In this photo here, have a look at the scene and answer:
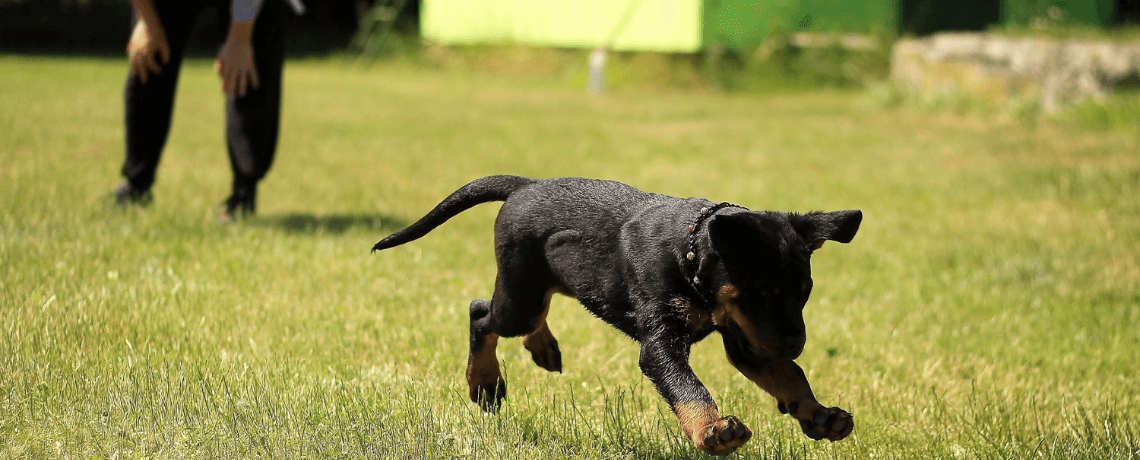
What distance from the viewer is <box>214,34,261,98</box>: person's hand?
5.69 m

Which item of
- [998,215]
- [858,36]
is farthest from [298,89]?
[998,215]

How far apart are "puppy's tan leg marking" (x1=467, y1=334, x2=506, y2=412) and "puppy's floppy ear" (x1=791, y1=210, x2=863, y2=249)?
1042mm

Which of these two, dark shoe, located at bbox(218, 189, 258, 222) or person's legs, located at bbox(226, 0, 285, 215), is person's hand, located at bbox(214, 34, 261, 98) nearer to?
person's legs, located at bbox(226, 0, 285, 215)

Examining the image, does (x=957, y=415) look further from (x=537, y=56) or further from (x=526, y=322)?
(x=537, y=56)

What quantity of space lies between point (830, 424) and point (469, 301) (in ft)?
8.75

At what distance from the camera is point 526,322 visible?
2.99 metres

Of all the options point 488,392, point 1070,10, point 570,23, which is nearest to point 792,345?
point 488,392

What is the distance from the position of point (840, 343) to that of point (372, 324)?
204 cm

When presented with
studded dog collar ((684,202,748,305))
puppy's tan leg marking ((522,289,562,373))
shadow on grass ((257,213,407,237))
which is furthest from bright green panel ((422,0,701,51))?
studded dog collar ((684,202,748,305))

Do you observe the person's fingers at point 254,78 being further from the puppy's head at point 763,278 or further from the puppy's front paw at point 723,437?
the puppy's front paw at point 723,437

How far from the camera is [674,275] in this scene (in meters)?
2.58

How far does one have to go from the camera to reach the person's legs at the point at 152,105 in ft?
19.5

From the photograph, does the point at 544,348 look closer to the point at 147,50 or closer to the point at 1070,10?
the point at 147,50

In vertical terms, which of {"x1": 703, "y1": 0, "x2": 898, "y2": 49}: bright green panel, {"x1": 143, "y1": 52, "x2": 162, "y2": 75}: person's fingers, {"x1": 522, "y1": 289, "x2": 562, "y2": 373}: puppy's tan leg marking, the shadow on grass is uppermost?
{"x1": 143, "y1": 52, "x2": 162, "y2": 75}: person's fingers
